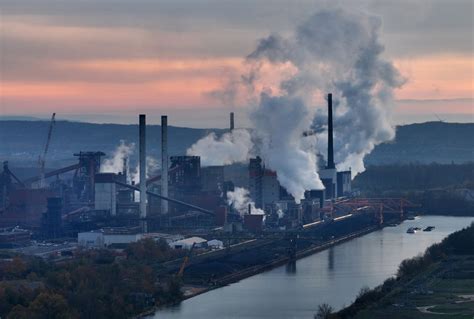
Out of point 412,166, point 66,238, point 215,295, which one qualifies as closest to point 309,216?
point 66,238

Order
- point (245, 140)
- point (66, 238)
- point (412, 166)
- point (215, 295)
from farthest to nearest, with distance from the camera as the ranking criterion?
point (412, 166), point (245, 140), point (66, 238), point (215, 295)

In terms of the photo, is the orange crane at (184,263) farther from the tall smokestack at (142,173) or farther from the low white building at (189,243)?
the tall smokestack at (142,173)

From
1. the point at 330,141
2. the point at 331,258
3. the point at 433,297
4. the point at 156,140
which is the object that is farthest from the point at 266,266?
the point at 156,140

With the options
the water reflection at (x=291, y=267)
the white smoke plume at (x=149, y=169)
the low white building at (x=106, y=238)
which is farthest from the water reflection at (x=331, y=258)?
the white smoke plume at (x=149, y=169)

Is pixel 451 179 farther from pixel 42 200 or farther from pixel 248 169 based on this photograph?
pixel 42 200

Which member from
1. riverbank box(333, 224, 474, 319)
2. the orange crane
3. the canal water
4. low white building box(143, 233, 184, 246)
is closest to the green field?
riverbank box(333, 224, 474, 319)
